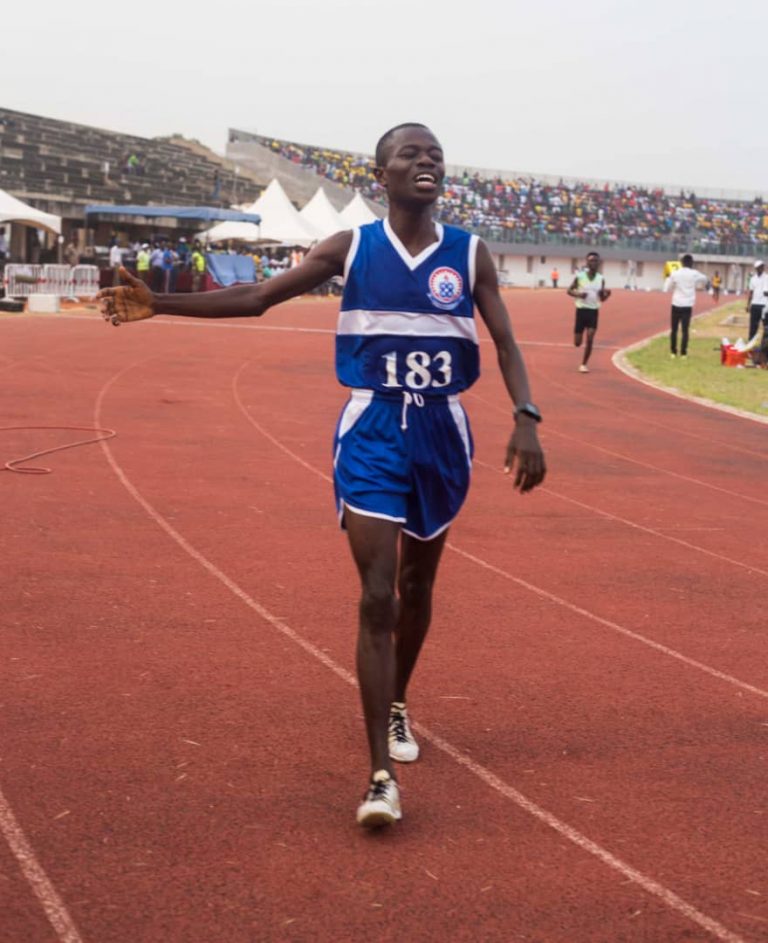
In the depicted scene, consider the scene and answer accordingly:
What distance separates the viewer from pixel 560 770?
440 centimetres

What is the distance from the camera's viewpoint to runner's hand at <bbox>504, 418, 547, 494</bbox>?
4051 mm

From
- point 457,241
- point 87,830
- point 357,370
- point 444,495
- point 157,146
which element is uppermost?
point 157,146

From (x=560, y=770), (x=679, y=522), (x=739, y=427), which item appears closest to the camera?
(x=560, y=770)

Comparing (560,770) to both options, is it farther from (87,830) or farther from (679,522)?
(679,522)

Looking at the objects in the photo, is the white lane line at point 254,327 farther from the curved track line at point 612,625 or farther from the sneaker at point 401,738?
the sneaker at point 401,738

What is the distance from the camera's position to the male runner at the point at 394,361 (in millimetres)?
3957

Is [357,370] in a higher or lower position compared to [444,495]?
higher

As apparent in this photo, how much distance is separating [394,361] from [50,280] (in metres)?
28.4

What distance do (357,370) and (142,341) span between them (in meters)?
19.1

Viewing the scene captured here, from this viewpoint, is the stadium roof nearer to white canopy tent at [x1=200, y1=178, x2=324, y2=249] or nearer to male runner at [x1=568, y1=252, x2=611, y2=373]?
white canopy tent at [x1=200, y1=178, x2=324, y2=249]

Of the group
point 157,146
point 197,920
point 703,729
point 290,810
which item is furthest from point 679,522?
point 157,146

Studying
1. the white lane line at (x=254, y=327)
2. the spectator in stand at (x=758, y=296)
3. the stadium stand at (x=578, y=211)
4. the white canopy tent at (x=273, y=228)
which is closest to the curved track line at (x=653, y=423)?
the spectator in stand at (x=758, y=296)

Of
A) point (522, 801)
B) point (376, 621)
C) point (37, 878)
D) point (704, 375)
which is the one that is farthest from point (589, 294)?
point (37, 878)

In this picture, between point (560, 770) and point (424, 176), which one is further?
point (560, 770)
